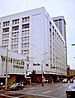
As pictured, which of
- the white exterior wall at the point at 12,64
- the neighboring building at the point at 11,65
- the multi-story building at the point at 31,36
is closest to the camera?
the neighboring building at the point at 11,65

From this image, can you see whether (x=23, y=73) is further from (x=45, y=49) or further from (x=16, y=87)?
(x=45, y=49)

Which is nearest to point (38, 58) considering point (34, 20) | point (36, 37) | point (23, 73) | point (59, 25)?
point (36, 37)

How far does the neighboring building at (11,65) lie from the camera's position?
4757cm

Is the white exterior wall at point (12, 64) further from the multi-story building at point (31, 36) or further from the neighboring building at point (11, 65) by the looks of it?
the multi-story building at point (31, 36)

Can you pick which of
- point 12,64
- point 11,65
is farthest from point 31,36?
point 11,65

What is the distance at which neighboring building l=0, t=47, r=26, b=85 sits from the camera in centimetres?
4757

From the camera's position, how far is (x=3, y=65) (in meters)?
48.3

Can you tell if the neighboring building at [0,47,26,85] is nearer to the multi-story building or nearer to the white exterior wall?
the white exterior wall

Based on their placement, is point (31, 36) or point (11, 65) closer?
point (11, 65)

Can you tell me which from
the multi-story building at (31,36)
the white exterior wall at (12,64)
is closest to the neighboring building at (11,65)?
the white exterior wall at (12,64)

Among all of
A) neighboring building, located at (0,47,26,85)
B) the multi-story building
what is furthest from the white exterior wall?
the multi-story building

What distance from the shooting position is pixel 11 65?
5216 centimetres

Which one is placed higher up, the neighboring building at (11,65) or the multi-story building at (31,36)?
the multi-story building at (31,36)

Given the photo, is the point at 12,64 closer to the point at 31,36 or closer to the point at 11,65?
the point at 11,65
